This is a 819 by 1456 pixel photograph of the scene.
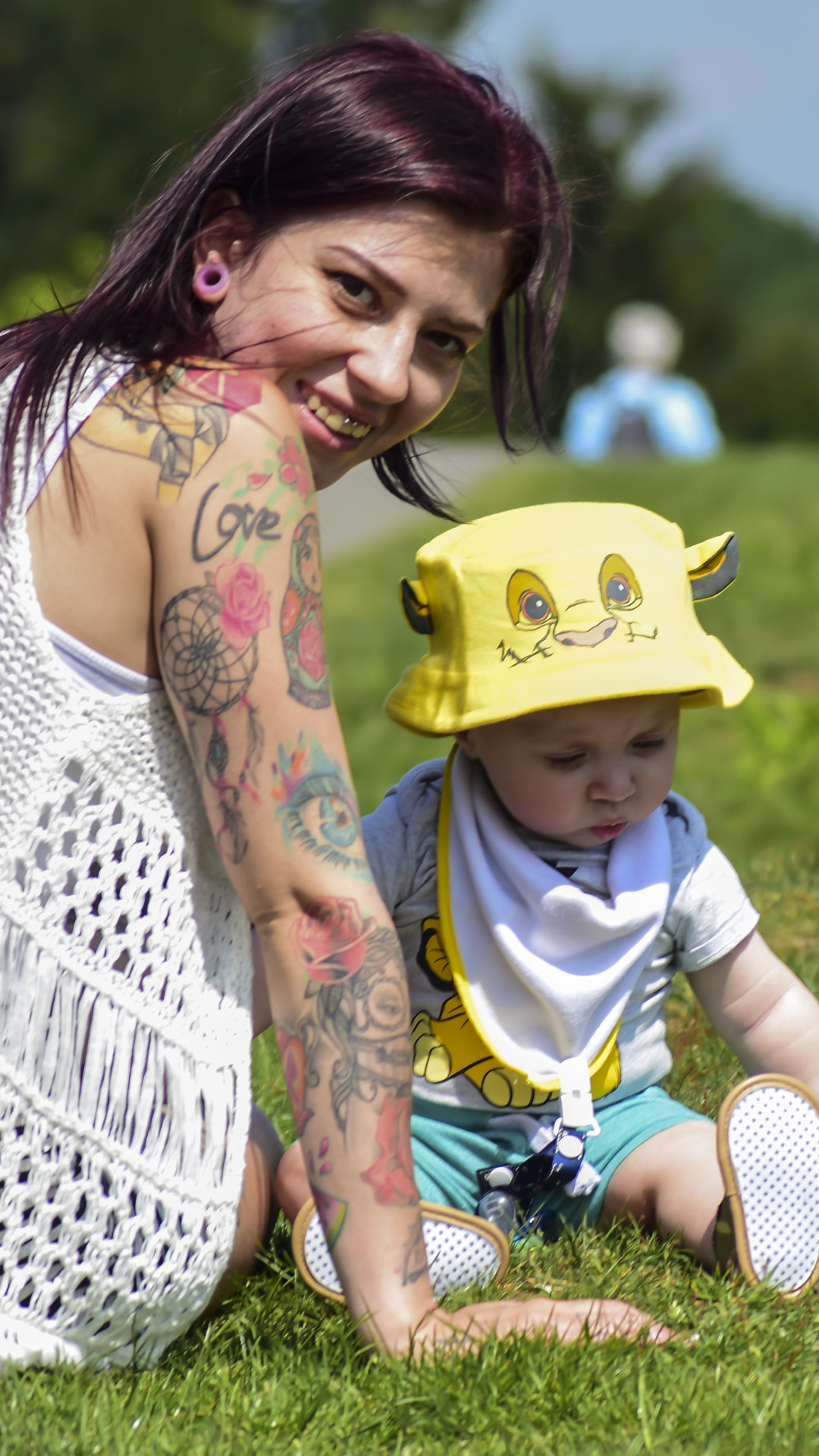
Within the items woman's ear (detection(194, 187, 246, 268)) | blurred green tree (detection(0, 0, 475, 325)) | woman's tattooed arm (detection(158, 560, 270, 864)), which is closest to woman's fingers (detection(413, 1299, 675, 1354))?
woman's tattooed arm (detection(158, 560, 270, 864))

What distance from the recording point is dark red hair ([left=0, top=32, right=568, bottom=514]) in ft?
6.91

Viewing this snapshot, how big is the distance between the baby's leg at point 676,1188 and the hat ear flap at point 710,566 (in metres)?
0.84

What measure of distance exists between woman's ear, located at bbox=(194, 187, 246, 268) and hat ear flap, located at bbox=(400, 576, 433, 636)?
61 centimetres

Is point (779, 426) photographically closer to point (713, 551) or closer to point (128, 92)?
point (128, 92)

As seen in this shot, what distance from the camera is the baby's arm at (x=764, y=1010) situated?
2496mm

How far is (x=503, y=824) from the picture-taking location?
254cm

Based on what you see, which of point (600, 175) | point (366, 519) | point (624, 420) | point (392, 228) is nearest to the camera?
point (392, 228)

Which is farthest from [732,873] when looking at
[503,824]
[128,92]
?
[128,92]

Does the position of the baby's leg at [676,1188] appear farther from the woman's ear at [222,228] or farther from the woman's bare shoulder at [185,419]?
the woman's ear at [222,228]

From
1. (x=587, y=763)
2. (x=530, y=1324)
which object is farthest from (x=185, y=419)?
(x=530, y=1324)

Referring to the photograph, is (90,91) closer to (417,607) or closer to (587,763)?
(417,607)

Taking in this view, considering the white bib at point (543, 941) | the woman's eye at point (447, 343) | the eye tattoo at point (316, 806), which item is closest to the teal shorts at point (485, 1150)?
the white bib at point (543, 941)

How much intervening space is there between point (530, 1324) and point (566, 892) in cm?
65

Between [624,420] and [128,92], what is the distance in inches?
690
